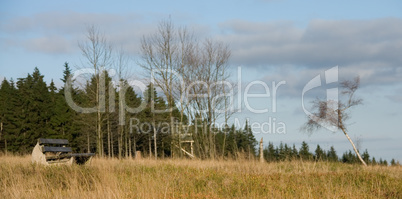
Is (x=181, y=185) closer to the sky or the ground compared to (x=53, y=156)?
closer to the ground

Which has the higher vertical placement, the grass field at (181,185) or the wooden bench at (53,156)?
the wooden bench at (53,156)

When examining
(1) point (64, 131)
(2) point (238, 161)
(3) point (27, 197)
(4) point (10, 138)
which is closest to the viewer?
(3) point (27, 197)

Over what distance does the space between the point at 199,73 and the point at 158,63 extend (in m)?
2.40

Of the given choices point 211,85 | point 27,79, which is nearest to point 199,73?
point 211,85

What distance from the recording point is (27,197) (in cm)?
693

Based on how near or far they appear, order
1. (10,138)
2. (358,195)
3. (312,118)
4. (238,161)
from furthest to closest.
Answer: (10,138), (312,118), (238,161), (358,195)

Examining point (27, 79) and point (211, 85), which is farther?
point (27, 79)

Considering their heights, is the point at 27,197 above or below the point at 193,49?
below

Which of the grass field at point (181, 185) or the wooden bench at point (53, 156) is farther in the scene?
the wooden bench at point (53, 156)

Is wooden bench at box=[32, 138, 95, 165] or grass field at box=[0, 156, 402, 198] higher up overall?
wooden bench at box=[32, 138, 95, 165]

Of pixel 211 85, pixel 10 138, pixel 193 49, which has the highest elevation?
pixel 193 49

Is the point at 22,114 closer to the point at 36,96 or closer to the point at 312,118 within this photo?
the point at 36,96

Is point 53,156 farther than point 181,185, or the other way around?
point 53,156

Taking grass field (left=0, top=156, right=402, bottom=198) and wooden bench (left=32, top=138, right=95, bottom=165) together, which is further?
wooden bench (left=32, top=138, right=95, bottom=165)
